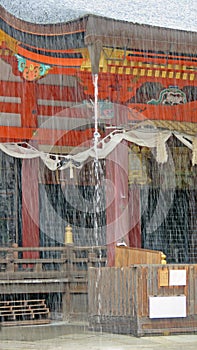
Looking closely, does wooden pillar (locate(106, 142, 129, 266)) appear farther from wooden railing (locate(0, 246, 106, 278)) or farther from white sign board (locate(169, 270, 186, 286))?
white sign board (locate(169, 270, 186, 286))

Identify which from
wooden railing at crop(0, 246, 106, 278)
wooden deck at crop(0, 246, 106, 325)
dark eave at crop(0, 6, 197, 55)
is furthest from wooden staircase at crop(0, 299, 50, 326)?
dark eave at crop(0, 6, 197, 55)

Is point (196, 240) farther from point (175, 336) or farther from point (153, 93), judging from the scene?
point (175, 336)

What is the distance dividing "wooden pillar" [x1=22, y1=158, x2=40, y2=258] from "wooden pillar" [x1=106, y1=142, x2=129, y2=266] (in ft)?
4.81

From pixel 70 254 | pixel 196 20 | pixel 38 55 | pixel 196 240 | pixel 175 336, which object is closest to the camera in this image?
pixel 196 20

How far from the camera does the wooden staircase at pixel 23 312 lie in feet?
39.9

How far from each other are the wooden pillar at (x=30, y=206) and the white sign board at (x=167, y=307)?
461cm

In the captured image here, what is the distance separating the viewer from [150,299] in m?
10.1

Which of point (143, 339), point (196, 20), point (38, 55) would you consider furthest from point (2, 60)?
point (143, 339)

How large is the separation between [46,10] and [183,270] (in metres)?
4.15

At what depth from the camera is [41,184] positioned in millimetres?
14398

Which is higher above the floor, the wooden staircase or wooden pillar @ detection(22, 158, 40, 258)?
wooden pillar @ detection(22, 158, 40, 258)

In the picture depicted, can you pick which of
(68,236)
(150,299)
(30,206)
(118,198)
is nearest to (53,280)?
(68,236)

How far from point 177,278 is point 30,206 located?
4.77m

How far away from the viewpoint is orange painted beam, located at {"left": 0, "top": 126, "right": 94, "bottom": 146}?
1373 cm
